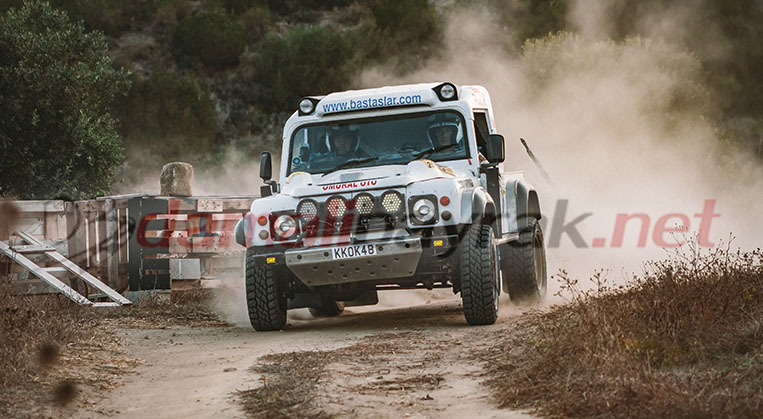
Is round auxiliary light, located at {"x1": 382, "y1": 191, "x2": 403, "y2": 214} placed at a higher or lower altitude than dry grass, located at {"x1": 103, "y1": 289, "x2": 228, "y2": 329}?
higher

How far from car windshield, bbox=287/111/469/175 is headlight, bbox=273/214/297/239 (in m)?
1.03

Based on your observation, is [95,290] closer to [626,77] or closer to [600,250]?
[600,250]

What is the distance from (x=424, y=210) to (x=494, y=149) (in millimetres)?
1486

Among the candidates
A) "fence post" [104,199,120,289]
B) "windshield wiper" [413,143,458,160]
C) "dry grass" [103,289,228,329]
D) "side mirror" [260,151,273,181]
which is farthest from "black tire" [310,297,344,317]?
"fence post" [104,199,120,289]

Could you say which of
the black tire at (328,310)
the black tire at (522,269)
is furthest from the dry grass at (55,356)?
the black tire at (522,269)

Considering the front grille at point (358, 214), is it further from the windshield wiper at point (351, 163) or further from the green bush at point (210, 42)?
the green bush at point (210, 42)

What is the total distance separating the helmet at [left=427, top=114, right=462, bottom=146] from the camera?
1091 centimetres

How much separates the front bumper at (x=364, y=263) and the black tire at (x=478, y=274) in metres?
0.49

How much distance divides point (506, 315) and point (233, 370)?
13.4 ft

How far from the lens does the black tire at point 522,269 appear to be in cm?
1183

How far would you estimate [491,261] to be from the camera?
32.0 feet

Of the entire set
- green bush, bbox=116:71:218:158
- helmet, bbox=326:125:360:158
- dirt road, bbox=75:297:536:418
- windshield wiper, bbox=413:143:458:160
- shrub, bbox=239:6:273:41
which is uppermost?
shrub, bbox=239:6:273:41

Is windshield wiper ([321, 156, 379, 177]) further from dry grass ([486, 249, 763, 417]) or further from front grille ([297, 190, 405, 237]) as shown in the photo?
dry grass ([486, 249, 763, 417])

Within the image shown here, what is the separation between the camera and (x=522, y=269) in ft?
38.8
